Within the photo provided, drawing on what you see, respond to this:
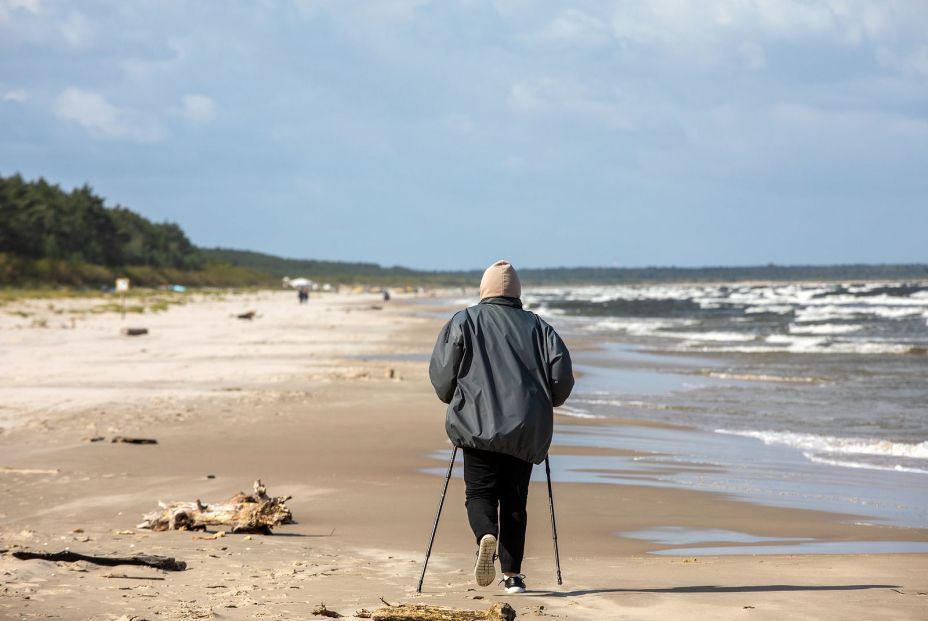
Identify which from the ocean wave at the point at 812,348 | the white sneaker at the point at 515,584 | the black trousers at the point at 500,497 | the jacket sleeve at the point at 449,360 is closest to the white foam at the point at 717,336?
the ocean wave at the point at 812,348

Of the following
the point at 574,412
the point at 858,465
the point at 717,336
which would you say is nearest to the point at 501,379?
the point at 858,465

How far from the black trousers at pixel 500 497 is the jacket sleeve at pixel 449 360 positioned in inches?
14.2

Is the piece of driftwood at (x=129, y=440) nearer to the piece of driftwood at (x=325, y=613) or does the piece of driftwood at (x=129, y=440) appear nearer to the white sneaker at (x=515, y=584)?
the white sneaker at (x=515, y=584)

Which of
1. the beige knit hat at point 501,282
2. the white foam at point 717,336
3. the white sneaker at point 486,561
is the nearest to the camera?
the white sneaker at point 486,561

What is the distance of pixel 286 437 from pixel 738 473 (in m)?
5.30

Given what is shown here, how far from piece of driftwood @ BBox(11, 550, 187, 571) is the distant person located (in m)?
1.72

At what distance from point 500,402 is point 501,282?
2.38 feet

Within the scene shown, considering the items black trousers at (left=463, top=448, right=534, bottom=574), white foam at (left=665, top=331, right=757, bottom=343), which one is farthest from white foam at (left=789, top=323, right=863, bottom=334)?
black trousers at (left=463, top=448, right=534, bottom=574)

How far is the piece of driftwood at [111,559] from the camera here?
6.18m

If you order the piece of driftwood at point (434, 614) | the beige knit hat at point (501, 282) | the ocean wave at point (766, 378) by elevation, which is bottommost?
the ocean wave at point (766, 378)

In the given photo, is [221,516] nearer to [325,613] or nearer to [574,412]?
[325,613]

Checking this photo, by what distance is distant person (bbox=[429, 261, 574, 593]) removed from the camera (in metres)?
5.80

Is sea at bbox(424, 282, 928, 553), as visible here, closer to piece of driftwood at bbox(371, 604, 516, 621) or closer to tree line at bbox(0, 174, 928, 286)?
piece of driftwood at bbox(371, 604, 516, 621)

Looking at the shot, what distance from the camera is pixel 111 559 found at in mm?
6223
